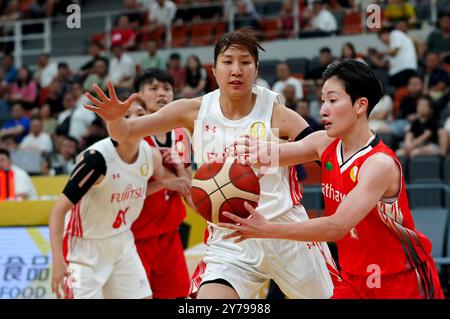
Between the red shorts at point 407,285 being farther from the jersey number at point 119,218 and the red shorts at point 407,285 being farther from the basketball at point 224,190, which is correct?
the jersey number at point 119,218

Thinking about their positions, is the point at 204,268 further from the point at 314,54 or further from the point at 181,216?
the point at 314,54

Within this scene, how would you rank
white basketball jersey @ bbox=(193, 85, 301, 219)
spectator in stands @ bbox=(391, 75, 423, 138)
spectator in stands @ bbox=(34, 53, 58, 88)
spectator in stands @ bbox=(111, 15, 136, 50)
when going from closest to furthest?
white basketball jersey @ bbox=(193, 85, 301, 219) < spectator in stands @ bbox=(391, 75, 423, 138) < spectator in stands @ bbox=(111, 15, 136, 50) < spectator in stands @ bbox=(34, 53, 58, 88)

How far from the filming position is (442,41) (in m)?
13.5

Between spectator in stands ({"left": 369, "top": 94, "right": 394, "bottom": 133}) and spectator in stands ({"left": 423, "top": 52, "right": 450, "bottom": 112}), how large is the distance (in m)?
0.67

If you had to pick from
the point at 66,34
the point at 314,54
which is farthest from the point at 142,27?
the point at 314,54

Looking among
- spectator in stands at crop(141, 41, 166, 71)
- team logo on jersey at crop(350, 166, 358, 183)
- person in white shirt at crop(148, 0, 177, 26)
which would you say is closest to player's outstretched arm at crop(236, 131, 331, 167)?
team logo on jersey at crop(350, 166, 358, 183)

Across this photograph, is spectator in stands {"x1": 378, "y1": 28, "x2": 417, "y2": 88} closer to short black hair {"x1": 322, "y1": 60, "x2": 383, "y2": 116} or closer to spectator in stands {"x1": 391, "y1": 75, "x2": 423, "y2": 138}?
spectator in stands {"x1": 391, "y1": 75, "x2": 423, "y2": 138}

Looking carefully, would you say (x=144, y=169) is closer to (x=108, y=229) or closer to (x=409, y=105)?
(x=108, y=229)

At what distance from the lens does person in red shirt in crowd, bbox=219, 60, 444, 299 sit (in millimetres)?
4406

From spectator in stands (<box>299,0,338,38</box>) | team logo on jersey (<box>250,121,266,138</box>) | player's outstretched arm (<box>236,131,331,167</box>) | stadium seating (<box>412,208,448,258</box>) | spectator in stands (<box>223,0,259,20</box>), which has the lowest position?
stadium seating (<box>412,208,448,258</box>)

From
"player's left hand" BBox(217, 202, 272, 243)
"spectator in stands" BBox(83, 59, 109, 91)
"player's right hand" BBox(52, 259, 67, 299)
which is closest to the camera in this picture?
"player's left hand" BBox(217, 202, 272, 243)

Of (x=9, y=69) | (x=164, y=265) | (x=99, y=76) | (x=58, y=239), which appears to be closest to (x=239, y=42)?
(x=58, y=239)

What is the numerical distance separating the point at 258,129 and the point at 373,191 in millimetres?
1191

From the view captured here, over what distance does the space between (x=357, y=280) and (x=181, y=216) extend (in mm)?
2639
